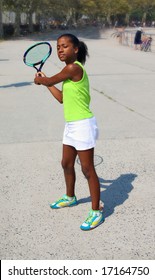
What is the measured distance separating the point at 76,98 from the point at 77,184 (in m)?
1.53

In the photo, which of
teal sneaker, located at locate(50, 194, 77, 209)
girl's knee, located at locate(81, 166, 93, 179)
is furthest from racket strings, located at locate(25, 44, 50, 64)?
teal sneaker, located at locate(50, 194, 77, 209)

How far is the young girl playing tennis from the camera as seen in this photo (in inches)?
117

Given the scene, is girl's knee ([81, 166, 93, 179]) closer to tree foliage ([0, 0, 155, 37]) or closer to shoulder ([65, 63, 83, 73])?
shoulder ([65, 63, 83, 73])

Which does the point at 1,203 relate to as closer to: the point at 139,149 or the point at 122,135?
the point at 139,149

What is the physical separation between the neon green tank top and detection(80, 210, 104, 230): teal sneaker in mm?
975

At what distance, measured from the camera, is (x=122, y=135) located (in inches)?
238

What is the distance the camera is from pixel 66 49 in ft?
9.80

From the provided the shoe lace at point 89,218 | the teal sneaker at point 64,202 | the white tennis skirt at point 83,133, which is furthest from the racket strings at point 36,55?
the shoe lace at point 89,218

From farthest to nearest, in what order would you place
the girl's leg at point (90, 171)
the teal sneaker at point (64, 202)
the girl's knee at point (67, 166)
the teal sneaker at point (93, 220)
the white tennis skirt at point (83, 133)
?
the teal sneaker at point (64, 202), the girl's knee at point (67, 166), the teal sneaker at point (93, 220), the girl's leg at point (90, 171), the white tennis skirt at point (83, 133)

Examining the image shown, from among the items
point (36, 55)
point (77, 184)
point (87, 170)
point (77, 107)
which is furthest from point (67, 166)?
point (36, 55)

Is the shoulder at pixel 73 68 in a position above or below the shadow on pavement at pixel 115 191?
above

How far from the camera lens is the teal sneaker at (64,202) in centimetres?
372

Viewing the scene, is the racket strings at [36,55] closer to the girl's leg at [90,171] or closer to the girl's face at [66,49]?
the girl's face at [66,49]
